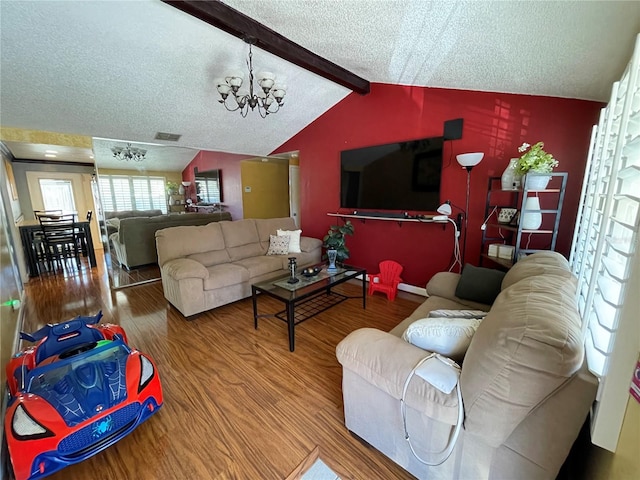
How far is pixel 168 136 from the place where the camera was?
394 cm

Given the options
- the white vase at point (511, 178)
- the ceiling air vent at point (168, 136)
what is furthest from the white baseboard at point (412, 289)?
the ceiling air vent at point (168, 136)

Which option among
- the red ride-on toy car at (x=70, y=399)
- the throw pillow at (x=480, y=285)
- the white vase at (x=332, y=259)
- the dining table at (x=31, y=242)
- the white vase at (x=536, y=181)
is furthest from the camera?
the dining table at (x=31, y=242)

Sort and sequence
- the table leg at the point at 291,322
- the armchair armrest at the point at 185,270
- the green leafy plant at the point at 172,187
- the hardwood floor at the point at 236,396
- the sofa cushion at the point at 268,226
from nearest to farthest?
the hardwood floor at the point at 236,396
the table leg at the point at 291,322
the armchair armrest at the point at 185,270
the sofa cushion at the point at 268,226
the green leafy plant at the point at 172,187

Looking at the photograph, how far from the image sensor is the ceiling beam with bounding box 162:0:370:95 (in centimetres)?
204

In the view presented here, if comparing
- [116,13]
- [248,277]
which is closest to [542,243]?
[248,277]

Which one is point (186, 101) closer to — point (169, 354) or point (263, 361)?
point (169, 354)

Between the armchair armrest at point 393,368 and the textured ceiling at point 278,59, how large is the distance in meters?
1.89

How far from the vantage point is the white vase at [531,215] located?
2.25m

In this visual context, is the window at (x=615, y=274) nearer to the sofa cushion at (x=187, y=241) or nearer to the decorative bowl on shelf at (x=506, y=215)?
the decorative bowl on shelf at (x=506, y=215)

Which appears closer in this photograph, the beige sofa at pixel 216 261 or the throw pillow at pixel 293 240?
the beige sofa at pixel 216 261

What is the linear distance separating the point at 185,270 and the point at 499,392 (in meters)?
2.71

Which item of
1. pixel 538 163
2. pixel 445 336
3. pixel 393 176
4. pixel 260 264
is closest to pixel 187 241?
pixel 260 264

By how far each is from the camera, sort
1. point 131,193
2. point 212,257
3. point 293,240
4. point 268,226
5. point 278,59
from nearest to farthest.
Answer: point 278,59, point 212,257, point 293,240, point 268,226, point 131,193

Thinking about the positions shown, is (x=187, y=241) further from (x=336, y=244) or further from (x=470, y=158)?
(x=470, y=158)
